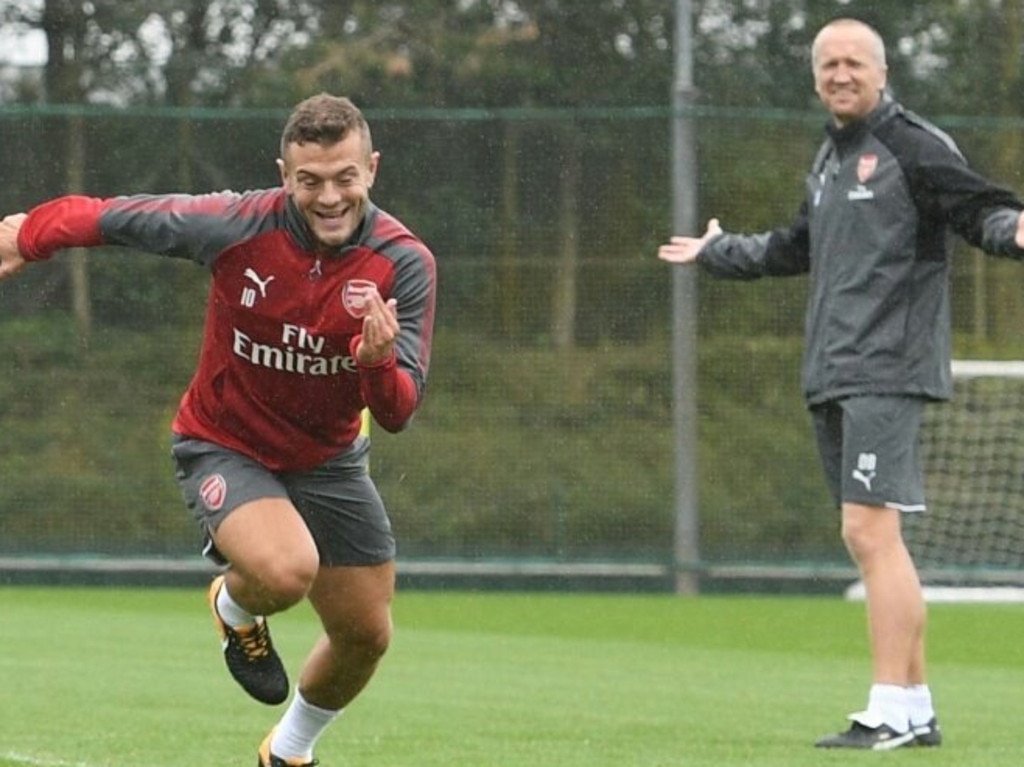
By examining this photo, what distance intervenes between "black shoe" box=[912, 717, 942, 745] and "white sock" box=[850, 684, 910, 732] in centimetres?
3

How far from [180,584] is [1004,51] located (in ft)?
17.0

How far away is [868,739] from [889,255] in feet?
4.37

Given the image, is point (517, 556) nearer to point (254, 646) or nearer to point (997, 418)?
point (997, 418)

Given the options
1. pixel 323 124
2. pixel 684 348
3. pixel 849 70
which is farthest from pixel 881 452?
pixel 684 348

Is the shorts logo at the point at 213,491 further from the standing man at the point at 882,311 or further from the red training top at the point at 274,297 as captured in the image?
the standing man at the point at 882,311

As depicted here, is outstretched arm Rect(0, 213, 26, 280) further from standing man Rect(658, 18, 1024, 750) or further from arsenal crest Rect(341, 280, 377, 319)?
standing man Rect(658, 18, 1024, 750)

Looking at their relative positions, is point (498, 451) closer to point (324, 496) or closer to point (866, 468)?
point (866, 468)

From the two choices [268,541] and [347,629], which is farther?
[347,629]

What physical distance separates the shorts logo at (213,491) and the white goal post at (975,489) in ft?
24.8

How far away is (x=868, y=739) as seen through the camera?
6.71 m

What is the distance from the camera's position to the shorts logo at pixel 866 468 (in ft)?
22.9

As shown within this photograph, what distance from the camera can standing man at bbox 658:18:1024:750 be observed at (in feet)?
22.7

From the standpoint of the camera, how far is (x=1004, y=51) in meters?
13.6

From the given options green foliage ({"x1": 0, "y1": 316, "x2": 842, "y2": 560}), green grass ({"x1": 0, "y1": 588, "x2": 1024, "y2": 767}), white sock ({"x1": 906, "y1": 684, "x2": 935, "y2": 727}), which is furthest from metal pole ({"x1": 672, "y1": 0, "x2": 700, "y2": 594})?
white sock ({"x1": 906, "y1": 684, "x2": 935, "y2": 727})
